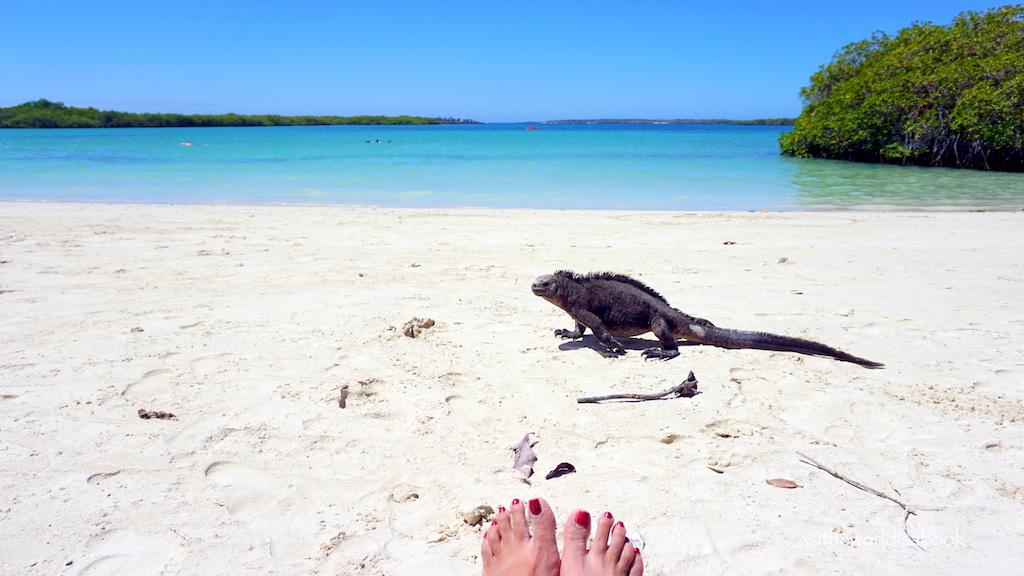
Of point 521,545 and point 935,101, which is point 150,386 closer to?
point 521,545

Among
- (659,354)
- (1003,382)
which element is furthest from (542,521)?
(1003,382)

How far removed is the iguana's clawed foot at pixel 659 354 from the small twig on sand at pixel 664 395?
58 cm

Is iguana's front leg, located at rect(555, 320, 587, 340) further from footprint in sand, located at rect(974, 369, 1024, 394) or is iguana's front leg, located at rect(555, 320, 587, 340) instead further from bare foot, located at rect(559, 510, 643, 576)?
footprint in sand, located at rect(974, 369, 1024, 394)

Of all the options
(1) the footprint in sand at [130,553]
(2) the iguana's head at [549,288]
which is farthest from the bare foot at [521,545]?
(2) the iguana's head at [549,288]

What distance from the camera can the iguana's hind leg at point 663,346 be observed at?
387 cm

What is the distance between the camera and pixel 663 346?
3945mm

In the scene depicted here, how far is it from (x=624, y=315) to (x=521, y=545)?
2.31 m

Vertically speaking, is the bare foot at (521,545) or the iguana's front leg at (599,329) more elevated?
the iguana's front leg at (599,329)

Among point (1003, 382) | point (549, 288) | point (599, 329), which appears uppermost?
point (549, 288)

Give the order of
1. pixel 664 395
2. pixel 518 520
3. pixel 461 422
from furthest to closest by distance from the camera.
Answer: pixel 664 395, pixel 461 422, pixel 518 520

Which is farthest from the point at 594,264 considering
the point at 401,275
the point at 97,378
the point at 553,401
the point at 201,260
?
the point at 97,378

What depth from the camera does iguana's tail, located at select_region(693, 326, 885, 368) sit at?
3697mm

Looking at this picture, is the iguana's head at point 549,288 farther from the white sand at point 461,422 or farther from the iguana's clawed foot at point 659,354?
the iguana's clawed foot at point 659,354

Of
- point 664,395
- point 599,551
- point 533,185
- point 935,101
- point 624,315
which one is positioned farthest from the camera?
point 935,101
